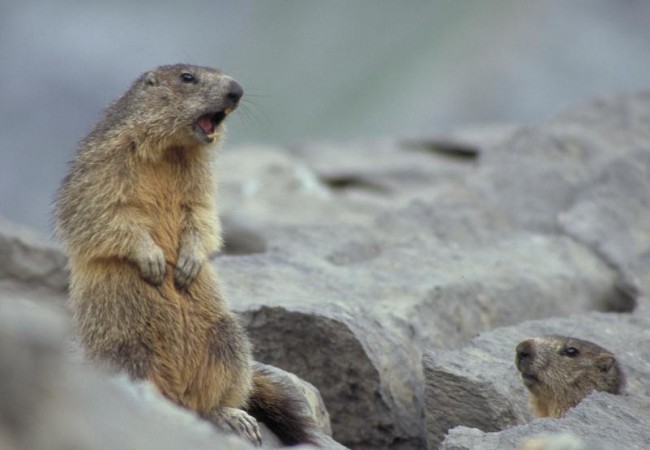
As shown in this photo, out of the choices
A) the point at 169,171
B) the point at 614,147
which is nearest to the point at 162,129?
the point at 169,171

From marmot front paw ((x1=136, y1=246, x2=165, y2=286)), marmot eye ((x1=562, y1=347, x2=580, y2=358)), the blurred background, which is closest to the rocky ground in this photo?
marmot eye ((x1=562, y1=347, x2=580, y2=358))

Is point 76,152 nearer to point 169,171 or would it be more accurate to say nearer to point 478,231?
point 169,171

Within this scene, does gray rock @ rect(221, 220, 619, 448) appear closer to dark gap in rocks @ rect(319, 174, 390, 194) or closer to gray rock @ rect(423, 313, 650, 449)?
gray rock @ rect(423, 313, 650, 449)

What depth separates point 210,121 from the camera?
6887 millimetres

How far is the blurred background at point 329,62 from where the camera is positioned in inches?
825

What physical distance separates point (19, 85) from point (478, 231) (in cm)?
1321

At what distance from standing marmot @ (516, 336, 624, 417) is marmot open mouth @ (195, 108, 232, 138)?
197cm

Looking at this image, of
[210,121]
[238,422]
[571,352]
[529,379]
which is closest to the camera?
[238,422]

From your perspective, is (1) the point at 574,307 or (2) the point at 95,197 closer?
(2) the point at 95,197

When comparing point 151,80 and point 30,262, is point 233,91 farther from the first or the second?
point 30,262

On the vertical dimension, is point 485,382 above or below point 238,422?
above

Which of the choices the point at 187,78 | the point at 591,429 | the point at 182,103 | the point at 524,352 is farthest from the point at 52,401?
the point at 524,352

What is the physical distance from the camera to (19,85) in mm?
21453

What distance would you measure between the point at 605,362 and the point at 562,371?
0.24m
